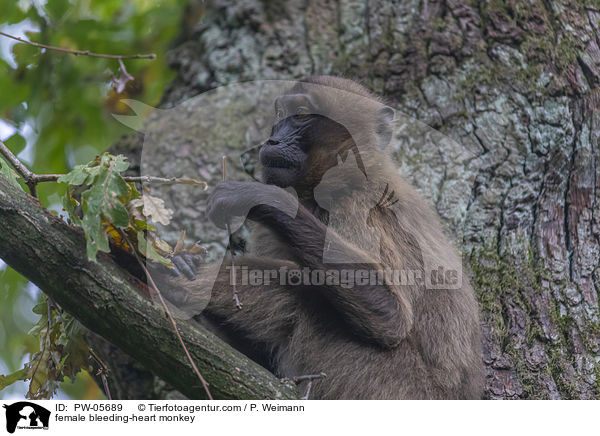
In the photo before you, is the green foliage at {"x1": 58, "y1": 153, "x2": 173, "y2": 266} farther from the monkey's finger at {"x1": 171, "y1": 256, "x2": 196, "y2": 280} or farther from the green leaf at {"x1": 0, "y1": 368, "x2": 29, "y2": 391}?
the green leaf at {"x1": 0, "y1": 368, "x2": 29, "y2": 391}

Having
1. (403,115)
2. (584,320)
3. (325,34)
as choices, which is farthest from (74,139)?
(584,320)

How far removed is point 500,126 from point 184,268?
8.90 feet

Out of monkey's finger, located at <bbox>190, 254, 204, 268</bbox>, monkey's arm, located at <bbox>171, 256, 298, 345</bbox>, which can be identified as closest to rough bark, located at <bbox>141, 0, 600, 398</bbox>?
monkey's finger, located at <bbox>190, 254, 204, 268</bbox>

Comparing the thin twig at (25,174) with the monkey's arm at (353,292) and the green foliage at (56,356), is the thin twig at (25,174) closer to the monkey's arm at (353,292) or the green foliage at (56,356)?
the green foliage at (56,356)

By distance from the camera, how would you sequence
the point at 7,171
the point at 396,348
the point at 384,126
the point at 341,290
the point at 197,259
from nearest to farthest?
the point at 7,171 < the point at 341,290 < the point at 396,348 < the point at 197,259 < the point at 384,126

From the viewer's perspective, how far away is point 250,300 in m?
3.59

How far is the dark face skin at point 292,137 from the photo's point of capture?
389 cm

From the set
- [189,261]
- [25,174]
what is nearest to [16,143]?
[25,174]

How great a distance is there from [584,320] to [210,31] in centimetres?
414


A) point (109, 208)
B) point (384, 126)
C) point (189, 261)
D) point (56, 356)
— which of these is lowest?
point (56, 356)

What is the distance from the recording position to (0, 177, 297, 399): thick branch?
8.14 feet

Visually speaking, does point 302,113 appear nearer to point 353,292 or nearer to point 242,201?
point 242,201
